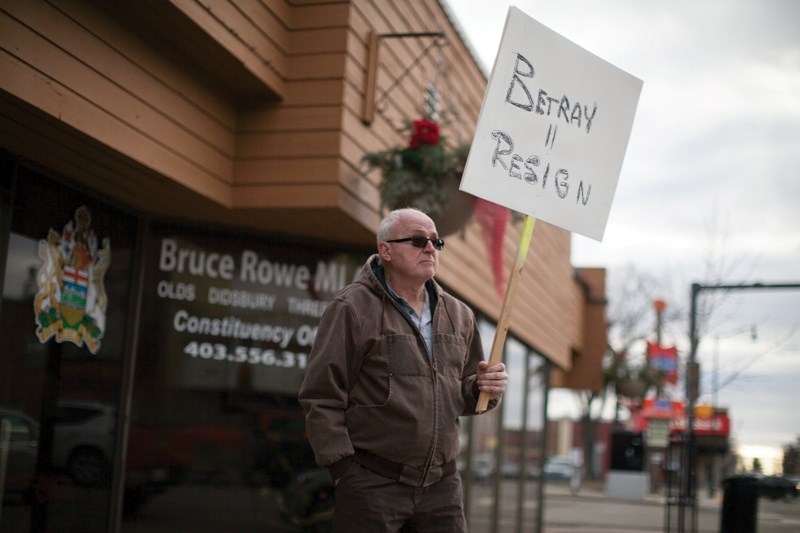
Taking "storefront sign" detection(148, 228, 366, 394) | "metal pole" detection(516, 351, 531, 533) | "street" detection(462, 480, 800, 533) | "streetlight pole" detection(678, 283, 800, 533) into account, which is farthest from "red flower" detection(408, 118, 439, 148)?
"metal pole" detection(516, 351, 531, 533)

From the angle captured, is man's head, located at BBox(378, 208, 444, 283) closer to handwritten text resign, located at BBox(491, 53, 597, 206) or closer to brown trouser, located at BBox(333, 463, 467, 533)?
handwritten text resign, located at BBox(491, 53, 597, 206)

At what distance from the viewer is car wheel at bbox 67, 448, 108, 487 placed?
6.05 meters

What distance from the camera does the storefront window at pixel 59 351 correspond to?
5543 mm

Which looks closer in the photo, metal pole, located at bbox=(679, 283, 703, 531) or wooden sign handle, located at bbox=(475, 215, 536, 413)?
wooden sign handle, located at bbox=(475, 215, 536, 413)

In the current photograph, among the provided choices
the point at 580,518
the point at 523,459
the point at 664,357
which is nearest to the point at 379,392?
the point at 523,459

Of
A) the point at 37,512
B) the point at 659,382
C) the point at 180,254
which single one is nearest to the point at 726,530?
the point at 180,254

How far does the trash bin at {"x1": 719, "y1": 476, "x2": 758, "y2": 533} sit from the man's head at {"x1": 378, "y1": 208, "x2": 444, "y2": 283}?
667cm

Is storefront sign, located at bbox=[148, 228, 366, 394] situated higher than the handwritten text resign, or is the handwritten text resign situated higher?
the handwritten text resign

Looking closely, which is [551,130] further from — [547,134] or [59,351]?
[59,351]

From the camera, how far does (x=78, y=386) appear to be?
20.0ft

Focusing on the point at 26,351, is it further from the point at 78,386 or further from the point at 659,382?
the point at 659,382

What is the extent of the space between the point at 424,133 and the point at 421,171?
0.27m

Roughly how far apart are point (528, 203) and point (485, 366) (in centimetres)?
69

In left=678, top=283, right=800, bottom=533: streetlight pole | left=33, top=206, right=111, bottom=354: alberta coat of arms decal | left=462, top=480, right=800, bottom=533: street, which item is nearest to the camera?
left=33, top=206, right=111, bottom=354: alberta coat of arms decal
